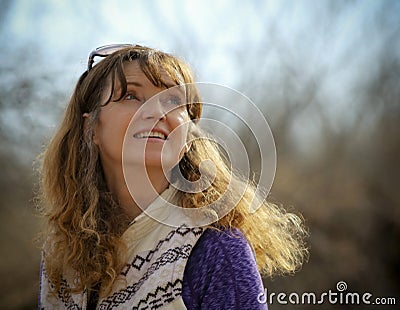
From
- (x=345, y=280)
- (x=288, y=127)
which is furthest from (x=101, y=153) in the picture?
(x=345, y=280)

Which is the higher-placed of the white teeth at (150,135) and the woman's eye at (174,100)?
the woman's eye at (174,100)

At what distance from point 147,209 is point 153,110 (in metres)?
0.18

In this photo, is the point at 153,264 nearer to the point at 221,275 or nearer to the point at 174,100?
the point at 221,275

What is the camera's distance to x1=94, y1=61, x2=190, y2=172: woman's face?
1026 mm

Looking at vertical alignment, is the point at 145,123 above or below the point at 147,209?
above

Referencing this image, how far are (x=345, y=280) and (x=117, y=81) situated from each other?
154 cm

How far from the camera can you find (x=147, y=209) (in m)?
1.07

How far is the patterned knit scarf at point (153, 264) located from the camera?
97 cm

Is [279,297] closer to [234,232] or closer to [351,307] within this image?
[351,307]

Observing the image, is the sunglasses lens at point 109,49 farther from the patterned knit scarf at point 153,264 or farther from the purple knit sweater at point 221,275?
the purple knit sweater at point 221,275
